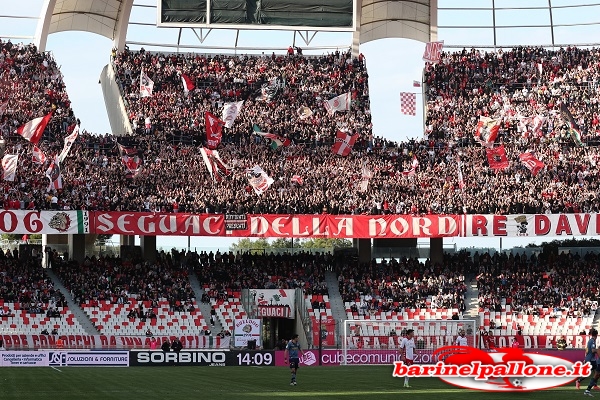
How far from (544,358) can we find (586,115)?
44.3 meters

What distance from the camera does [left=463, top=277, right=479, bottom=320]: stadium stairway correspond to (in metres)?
63.2

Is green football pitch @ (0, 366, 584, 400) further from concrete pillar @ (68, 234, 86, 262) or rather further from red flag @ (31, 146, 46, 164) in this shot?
concrete pillar @ (68, 234, 86, 262)

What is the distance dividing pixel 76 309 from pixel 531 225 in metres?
26.1

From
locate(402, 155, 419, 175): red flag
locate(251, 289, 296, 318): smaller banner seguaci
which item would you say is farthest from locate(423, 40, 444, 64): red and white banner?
locate(251, 289, 296, 318): smaller banner seguaci

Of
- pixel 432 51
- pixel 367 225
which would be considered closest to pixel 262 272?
pixel 367 225

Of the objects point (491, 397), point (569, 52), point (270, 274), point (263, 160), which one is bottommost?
point (491, 397)

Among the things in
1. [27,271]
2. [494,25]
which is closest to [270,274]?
[27,271]

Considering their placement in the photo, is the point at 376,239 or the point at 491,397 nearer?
the point at 491,397

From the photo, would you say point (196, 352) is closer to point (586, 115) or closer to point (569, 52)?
point (586, 115)

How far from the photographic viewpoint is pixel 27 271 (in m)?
63.5

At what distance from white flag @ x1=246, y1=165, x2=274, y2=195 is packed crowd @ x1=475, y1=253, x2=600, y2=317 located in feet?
44.1

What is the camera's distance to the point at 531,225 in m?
65.8

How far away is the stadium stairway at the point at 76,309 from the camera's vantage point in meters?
60.0

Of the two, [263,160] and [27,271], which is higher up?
[263,160]
